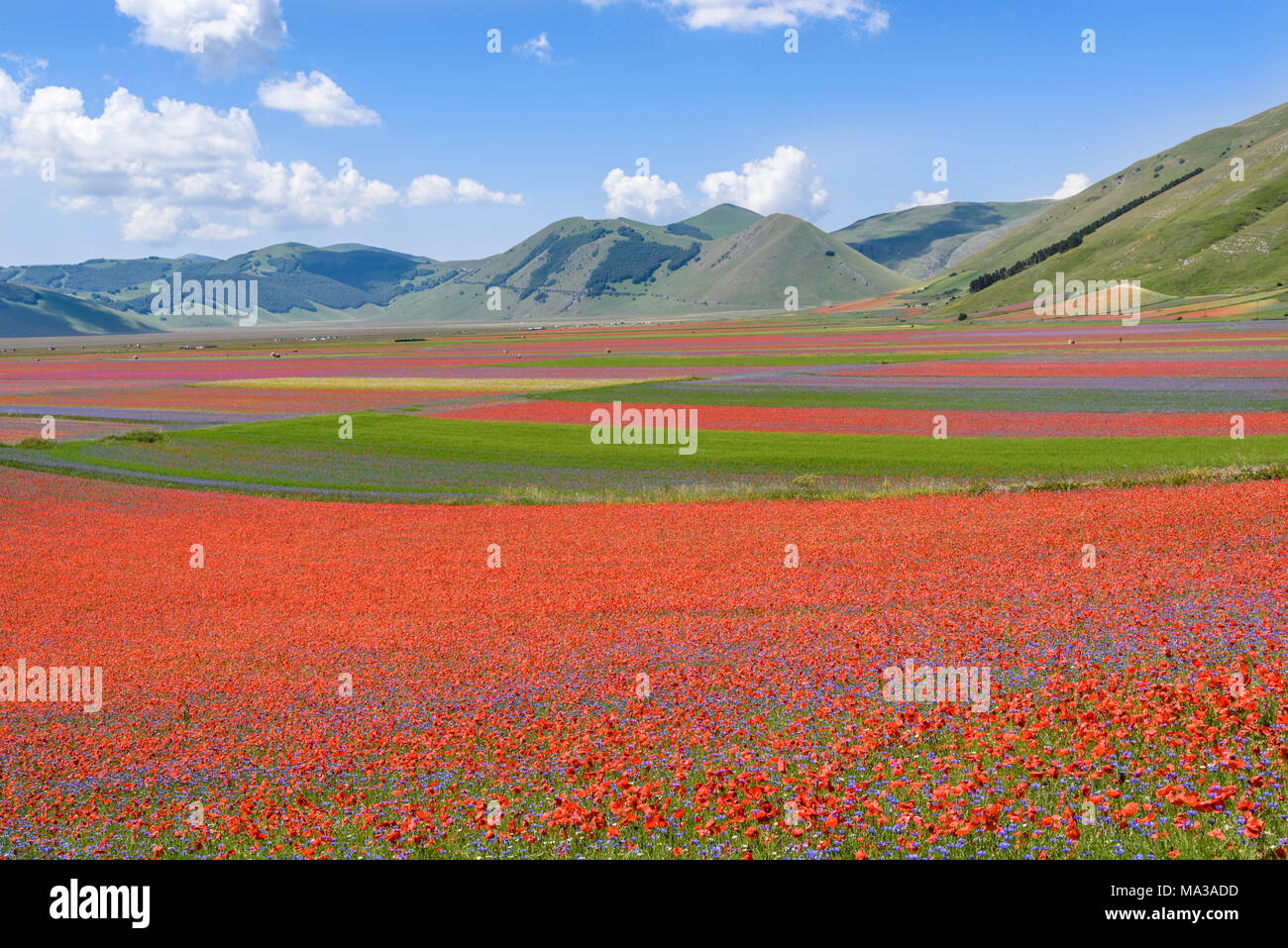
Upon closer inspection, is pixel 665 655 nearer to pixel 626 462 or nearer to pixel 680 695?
pixel 680 695

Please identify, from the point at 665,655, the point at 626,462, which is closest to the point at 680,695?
the point at 665,655

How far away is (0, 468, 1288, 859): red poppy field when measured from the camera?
1147 cm

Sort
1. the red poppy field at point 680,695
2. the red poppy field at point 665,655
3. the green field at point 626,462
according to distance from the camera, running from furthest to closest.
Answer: the green field at point 626,462 < the red poppy field at point 665,655 < the red poppy field at point 680,695

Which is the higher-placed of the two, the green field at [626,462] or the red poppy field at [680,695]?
the green field at [626,462]

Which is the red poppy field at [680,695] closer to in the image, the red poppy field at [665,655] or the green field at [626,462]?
the red poppy field at [665,655]

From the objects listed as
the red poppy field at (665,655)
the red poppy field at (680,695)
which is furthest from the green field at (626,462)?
the red poppy field at (680,695)

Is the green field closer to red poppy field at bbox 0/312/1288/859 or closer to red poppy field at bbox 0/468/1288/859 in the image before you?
red poppy field at bbox 0/312/1288/859

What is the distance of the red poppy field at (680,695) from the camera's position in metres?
11.5

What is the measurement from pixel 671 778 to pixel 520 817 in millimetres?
2146

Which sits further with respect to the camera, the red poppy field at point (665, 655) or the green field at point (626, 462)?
the green field at point (626, 462)

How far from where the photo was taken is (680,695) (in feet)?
54.4

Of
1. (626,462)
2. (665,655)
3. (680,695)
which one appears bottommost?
(680,695)
